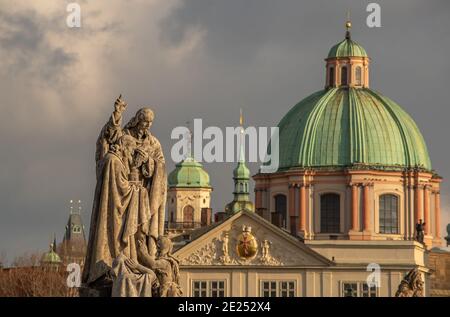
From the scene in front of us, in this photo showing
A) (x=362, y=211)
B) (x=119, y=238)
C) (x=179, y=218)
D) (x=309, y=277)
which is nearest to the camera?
(x=119, y=238)

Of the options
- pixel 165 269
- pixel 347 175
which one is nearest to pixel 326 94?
pixel 347 175

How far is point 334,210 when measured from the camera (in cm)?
12206

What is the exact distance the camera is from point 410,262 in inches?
4382

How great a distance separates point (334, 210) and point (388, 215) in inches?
135

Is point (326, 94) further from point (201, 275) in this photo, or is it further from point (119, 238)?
point (119, 238)

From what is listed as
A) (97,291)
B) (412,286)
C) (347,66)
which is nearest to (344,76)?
(347,66)

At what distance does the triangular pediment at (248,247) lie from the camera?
4390 inches

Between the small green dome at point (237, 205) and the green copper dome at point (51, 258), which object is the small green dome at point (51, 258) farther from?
the small green dome at point (237, 205)

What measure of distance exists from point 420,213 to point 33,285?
43726mm

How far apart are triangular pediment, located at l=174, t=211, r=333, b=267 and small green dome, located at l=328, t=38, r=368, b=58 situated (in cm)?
2140

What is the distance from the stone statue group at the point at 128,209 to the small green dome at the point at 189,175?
487 ft

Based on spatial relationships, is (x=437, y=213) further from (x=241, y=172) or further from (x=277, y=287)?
(x=241, y=172)

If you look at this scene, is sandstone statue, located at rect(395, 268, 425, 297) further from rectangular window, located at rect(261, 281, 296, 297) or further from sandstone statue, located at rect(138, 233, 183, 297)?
rectangular window, located at rect(261, 281, 296, 297)
